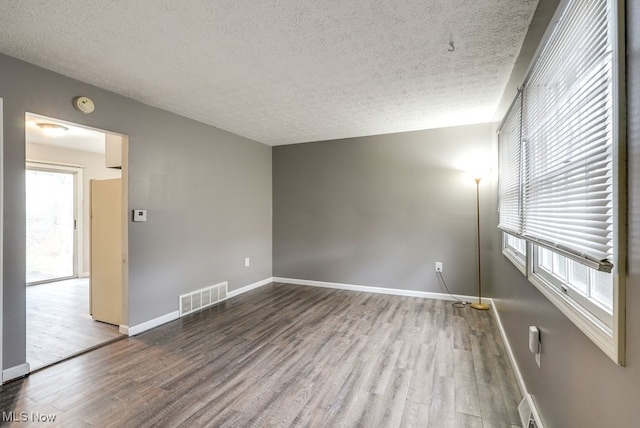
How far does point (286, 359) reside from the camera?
2.44 meters

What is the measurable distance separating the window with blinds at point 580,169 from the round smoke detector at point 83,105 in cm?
338

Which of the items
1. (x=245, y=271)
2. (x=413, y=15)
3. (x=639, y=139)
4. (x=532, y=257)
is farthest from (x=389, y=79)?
(x=245, y=271)

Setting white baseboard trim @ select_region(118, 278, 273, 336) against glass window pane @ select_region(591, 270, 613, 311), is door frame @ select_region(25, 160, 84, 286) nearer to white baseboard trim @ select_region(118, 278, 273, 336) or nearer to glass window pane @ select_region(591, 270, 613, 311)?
white baseboard trim @ select_region(118, 278, 273, 336)

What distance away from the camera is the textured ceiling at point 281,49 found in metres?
1.67

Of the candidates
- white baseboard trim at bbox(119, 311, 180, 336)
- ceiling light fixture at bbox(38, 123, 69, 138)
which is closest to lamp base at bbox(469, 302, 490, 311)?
white baseboard trim at bbox(119, 311, 180, 336)

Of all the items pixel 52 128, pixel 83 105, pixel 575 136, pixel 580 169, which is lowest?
pixel 580 169

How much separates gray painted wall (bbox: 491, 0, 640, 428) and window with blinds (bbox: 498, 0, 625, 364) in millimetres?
35

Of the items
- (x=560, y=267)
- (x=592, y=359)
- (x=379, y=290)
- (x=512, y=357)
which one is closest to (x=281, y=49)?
(x=560, y=267)

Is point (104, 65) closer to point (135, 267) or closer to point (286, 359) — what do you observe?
point (135, 267)

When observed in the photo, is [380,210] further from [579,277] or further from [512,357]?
[579,277]

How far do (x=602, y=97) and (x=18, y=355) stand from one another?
3.74 metres

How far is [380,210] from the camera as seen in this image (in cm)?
439

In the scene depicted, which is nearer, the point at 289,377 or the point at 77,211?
the point at 289,377

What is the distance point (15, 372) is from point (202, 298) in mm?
1768
